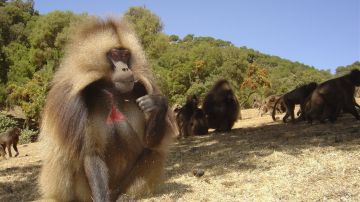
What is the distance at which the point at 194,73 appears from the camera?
98.7ft

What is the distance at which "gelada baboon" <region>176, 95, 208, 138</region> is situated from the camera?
1062 cm

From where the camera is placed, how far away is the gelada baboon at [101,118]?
3.47 m

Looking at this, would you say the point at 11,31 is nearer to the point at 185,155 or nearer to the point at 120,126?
the point at 185,155

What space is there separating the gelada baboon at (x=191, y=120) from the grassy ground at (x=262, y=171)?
100 inches

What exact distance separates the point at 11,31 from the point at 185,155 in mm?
29845

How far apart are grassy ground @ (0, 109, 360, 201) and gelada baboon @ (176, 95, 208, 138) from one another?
8.35 feet

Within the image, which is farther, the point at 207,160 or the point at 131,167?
the point at 207,160

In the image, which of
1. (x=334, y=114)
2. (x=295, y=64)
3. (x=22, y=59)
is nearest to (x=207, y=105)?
(x=334, y=114)

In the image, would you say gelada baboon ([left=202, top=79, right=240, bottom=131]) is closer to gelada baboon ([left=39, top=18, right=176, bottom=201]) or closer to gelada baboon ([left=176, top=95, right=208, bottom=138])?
gelada baboon ([left=176, top=95, right=208, bottom=138])

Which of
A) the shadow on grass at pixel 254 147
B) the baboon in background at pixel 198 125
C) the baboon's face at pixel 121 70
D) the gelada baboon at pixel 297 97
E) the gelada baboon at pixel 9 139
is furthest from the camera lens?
the gelada baboon at pixel 9 139

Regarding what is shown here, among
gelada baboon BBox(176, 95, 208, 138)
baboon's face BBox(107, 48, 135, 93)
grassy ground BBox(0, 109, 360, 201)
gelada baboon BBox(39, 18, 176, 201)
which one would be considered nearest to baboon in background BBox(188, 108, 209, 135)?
gelada baboon BBox(176, 95, 208, 138)

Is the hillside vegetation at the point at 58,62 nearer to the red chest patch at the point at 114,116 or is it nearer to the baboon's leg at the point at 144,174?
the baboon's leg at the point at 144,174

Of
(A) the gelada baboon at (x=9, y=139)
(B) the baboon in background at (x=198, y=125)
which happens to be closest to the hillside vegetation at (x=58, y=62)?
(A) the gelada baboon at (x=9, y=139)

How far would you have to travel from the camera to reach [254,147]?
7035mm
